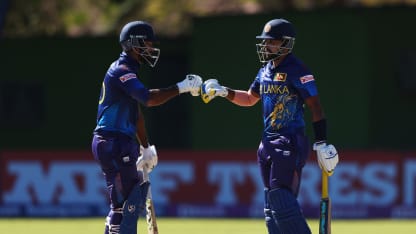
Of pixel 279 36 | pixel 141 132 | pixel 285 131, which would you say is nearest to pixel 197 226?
pixel 141 132

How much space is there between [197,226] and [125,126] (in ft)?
17.5

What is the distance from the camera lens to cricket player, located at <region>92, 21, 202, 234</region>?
9141mm

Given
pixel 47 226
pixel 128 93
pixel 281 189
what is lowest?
pixel 47 226

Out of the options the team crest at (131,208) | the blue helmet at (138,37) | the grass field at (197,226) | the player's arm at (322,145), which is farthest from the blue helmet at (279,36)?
the grass field at (197,226)

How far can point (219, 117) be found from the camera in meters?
18.5

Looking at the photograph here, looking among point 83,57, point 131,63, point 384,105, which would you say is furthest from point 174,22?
point 131,63

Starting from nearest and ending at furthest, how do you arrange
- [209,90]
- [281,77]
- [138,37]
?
[281,77] → [138,37] → [209,90]

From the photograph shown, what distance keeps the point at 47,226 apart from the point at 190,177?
287 centimetres

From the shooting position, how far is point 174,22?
2806 centimetres

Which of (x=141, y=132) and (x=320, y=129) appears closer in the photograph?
(x=320, y=129)

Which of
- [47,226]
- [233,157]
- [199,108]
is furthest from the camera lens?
[199,108]

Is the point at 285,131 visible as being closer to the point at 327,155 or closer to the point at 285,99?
the point at 285,99

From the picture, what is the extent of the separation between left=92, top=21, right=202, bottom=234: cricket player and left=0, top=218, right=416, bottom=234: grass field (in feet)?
11.9

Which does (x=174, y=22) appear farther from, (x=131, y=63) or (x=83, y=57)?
(x=131, y=63)
